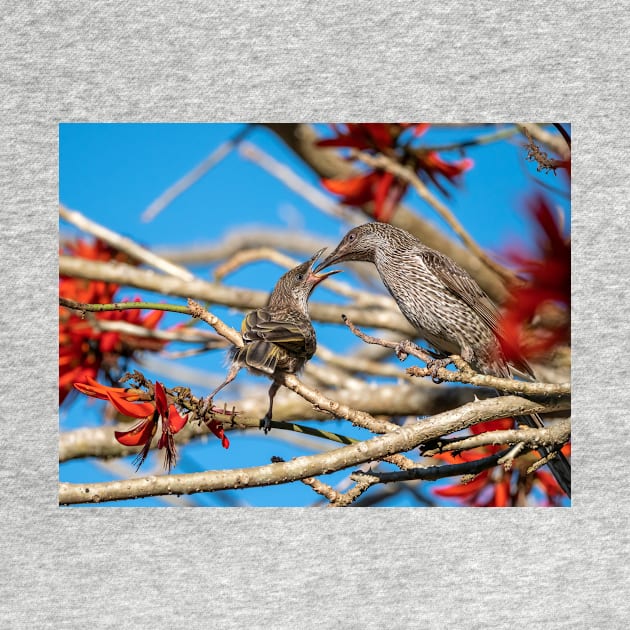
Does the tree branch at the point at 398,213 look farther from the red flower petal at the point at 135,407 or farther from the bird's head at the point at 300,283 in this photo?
the red flower petal at the point at 135,407

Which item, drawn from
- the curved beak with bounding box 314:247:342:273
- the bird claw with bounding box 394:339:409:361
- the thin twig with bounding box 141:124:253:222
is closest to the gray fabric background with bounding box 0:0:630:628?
the thin twig with bounding box 141:124:253:222

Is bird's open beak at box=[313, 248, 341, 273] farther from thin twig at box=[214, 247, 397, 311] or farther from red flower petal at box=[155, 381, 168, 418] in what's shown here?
red flower petal at box=[155, 381, 168, 418]

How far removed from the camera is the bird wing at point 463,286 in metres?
2.29

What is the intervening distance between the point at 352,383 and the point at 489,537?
586mm

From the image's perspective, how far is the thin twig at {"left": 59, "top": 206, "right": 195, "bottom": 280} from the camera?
2.39 metres

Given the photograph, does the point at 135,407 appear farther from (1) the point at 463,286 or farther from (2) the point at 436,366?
(1) the point at 463,286

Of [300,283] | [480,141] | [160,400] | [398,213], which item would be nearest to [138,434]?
[160,400]

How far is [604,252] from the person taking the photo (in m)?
2.42

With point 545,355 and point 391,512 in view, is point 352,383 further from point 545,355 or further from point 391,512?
point 545,355

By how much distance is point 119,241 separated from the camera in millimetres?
2420

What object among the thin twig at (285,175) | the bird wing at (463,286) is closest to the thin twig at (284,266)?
the thin twig at (285,175)

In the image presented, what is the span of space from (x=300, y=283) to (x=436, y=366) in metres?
0.45

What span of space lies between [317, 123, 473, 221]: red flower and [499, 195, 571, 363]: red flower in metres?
0.26

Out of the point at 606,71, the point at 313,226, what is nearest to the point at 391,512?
the point at 313,226
